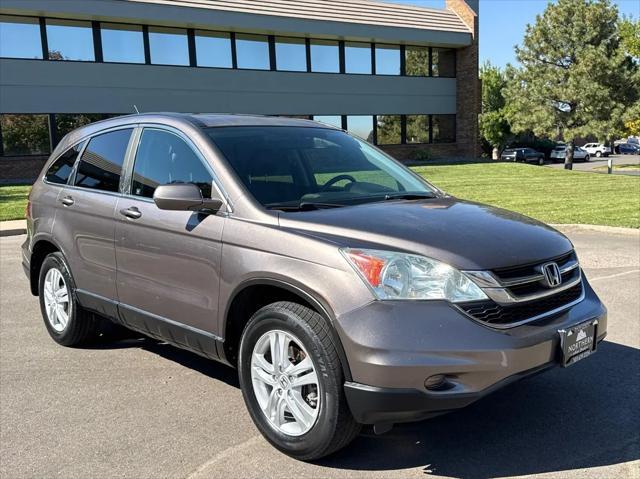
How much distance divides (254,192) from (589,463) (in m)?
2.30

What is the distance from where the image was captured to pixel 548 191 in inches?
731

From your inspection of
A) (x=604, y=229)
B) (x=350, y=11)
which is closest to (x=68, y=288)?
(x=604, y=229)

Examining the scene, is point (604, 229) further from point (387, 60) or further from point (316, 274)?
point (387, 60)

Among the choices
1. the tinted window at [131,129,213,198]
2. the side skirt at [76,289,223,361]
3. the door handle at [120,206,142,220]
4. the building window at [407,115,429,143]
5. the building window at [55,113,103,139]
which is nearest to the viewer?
the side skirt at [76,289,223,361]

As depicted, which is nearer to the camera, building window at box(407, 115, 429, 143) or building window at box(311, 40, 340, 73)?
building window at box(311, 40, 340, 73)

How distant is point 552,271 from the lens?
3283 mm

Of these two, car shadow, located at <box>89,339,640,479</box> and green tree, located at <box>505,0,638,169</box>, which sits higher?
green tree, located at <box>505,0,638,169</box>

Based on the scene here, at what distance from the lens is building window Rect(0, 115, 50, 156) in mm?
24516

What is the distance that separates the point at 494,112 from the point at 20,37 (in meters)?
34.0

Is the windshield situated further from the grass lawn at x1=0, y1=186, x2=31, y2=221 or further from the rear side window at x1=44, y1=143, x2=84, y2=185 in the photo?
the grass lawn at x1=0, y1=186, x2=31, y2=221

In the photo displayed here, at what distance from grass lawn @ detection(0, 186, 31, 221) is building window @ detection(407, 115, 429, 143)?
785 inches

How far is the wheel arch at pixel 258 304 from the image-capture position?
118 inches

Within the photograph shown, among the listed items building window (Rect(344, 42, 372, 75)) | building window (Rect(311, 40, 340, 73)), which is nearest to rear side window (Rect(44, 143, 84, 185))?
building window (Rect(311, 40, 340, 73))

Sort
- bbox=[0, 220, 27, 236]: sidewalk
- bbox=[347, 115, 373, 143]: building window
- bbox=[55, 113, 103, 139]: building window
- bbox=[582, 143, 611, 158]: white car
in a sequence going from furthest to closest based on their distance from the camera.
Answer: bbox=[582, 143, 611, 158]: white car → bbox=[347, 115, 373, 143]: building window → bbox=[55, 113, 103, 139]: building window → bbox=[0, 220, 27, 236]: sidewalk
